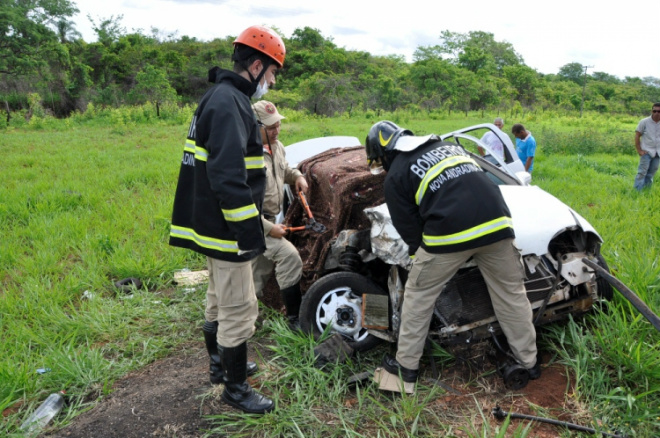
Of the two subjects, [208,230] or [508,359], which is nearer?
[208,230]

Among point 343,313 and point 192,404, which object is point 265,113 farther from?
point 192,404

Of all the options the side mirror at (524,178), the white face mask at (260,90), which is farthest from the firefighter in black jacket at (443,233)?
the side mirror at (524,178)

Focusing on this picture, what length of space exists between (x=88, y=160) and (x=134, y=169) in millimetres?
1898

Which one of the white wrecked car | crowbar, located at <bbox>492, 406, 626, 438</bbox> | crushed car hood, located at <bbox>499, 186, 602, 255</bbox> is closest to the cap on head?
the white wrecked car

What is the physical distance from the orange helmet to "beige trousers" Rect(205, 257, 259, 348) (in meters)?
1.21

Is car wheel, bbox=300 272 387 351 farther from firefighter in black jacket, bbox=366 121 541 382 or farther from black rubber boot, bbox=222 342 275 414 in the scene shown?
black rubber boot, bbox=222 342 275 414

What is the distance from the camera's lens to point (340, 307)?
3.34 meters

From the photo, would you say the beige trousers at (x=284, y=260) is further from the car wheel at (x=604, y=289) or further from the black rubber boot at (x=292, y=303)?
the car wheel at (x=604, y=289)

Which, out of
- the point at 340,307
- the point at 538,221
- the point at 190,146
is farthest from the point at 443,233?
the point at 190,146

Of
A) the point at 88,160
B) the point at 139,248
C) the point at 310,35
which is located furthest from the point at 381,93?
the point at 139,248

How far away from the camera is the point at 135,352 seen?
357 centimetres

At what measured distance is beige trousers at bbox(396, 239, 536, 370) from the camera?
2.68m

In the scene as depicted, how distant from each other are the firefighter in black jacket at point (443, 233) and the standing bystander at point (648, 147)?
570 centimetres

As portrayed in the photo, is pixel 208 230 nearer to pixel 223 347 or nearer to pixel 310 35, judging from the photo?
pixel 223 347
